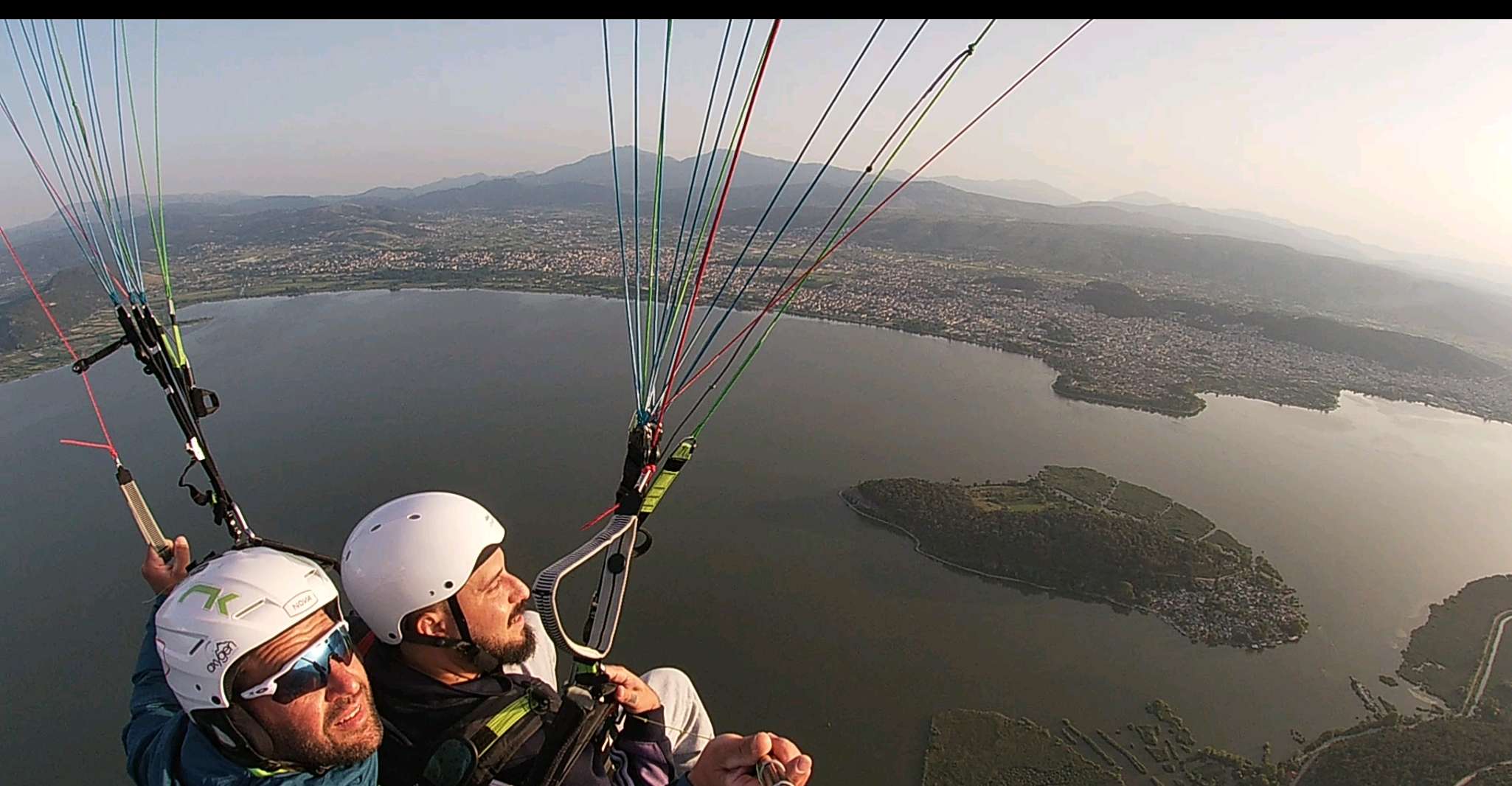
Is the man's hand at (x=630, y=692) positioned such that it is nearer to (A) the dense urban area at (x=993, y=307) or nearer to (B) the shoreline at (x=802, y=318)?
(A) the dense urban area at (x=993, y=307)

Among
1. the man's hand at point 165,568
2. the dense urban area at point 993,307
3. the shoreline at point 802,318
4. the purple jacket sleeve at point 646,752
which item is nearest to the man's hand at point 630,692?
the purple jacket sleeve at point 646,752

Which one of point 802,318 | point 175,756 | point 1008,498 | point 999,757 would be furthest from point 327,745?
point 802,318

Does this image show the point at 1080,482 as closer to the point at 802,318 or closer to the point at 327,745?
the point at 802,318

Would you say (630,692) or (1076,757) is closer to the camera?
(630,692)

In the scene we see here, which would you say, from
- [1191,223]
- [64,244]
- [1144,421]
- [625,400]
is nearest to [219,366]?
[625,400]

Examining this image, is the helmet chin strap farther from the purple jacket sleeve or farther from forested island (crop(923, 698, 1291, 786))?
forested island (crop(923, 698, 1291, 786))

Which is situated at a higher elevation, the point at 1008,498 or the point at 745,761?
the point at 745,761
